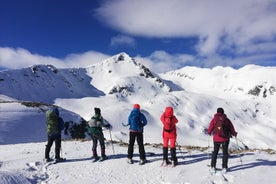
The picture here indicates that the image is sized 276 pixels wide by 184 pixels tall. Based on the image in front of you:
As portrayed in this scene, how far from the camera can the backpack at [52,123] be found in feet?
61.4

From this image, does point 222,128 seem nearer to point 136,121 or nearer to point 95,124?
point 136,121

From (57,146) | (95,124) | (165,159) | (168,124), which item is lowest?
(165,159)

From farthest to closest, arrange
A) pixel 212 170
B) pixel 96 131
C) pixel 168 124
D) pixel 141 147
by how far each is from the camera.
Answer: pixel 96 131, pixel 141 147, pixel 168 124, pixel 212 170

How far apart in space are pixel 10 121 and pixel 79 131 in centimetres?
931

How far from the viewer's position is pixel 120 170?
658 inches

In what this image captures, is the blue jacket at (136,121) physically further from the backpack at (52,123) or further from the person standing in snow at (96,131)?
the backpack at (52,123)

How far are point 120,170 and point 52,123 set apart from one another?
14.8ft

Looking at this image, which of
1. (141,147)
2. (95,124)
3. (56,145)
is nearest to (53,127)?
(56,145)

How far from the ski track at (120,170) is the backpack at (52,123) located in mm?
1537

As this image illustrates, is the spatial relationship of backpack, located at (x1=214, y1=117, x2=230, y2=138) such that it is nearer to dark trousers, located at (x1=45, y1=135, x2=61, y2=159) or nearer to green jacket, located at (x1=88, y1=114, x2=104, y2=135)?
green jacket, located at (x1=88, y1=114, x2=104, y2=135)

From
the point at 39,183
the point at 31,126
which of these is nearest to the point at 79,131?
the point at 31,126

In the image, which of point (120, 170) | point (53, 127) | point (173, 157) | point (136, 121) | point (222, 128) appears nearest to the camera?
point (222, 128)

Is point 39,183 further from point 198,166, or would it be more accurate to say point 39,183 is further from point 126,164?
point 198,166

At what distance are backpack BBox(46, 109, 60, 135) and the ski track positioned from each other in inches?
60.5
